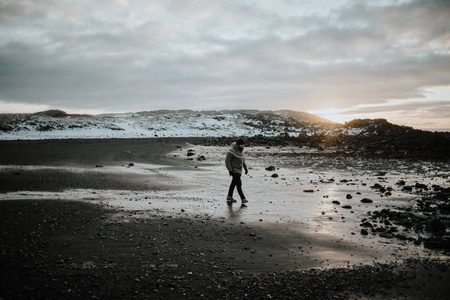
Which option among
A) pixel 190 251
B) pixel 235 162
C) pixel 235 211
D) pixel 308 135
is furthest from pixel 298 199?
pixel 308 135

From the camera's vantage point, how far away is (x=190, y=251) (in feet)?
19.0

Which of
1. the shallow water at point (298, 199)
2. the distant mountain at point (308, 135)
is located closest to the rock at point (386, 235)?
the shallow water at point (298, 199)

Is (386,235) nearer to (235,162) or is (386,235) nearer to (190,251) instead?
(190,251)

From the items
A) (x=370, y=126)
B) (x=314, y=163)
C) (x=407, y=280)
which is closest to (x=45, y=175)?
(x=407, y=280)

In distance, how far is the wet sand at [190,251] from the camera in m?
4.48

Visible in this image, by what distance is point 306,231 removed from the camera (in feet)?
23.6

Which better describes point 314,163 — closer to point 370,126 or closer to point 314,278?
point 314,278

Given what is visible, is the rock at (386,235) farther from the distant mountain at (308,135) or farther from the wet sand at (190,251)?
the distant mountain at (308,135)

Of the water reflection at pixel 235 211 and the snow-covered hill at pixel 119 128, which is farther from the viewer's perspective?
the snow-covered hill at pixel 119 128

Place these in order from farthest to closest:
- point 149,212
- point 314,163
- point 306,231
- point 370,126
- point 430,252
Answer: point 370,126 < point 314,163 < point 149,212 < point 306,231 < point 430,252

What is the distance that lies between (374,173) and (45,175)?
16.9 m

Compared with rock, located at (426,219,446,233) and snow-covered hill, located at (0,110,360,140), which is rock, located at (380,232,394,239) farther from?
snow-covered hill, located at (0,110,360,140)

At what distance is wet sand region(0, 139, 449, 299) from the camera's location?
4480mm

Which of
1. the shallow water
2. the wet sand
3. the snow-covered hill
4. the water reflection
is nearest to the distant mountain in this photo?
the snow-covered hill
